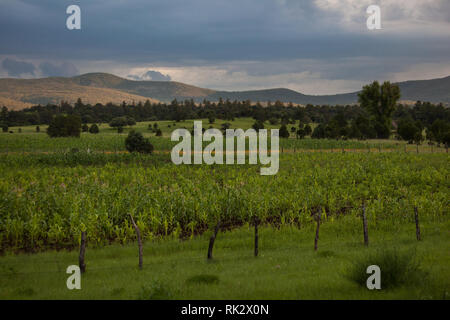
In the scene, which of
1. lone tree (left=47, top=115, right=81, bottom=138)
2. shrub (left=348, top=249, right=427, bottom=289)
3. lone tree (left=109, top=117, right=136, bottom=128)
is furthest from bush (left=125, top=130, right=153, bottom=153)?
lone tree (left=109, top=117, right=136, bottom=128)

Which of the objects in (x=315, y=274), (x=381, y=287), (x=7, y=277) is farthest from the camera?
(x=7, y=277)

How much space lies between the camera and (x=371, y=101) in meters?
89.6

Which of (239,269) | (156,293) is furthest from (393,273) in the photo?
(156,293)

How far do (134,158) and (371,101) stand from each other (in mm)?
67148

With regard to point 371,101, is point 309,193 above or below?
below

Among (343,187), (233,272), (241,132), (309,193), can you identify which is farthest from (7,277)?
(241,132)

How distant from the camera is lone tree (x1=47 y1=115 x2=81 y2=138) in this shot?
7525 centimetres

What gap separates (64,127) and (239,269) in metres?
72.6

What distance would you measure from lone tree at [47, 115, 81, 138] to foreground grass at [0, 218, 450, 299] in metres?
66.6

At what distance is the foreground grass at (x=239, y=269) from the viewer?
9.35 meters

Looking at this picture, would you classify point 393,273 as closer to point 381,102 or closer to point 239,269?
point 239,269

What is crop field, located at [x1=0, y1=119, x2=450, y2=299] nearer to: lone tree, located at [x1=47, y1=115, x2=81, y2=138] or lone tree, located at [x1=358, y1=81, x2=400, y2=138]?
lone tree, located at [x1=47, y1=115, x2=81, y2=138]

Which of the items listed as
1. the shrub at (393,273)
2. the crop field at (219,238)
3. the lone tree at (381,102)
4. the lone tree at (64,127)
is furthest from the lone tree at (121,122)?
the shrub at (393,273)
